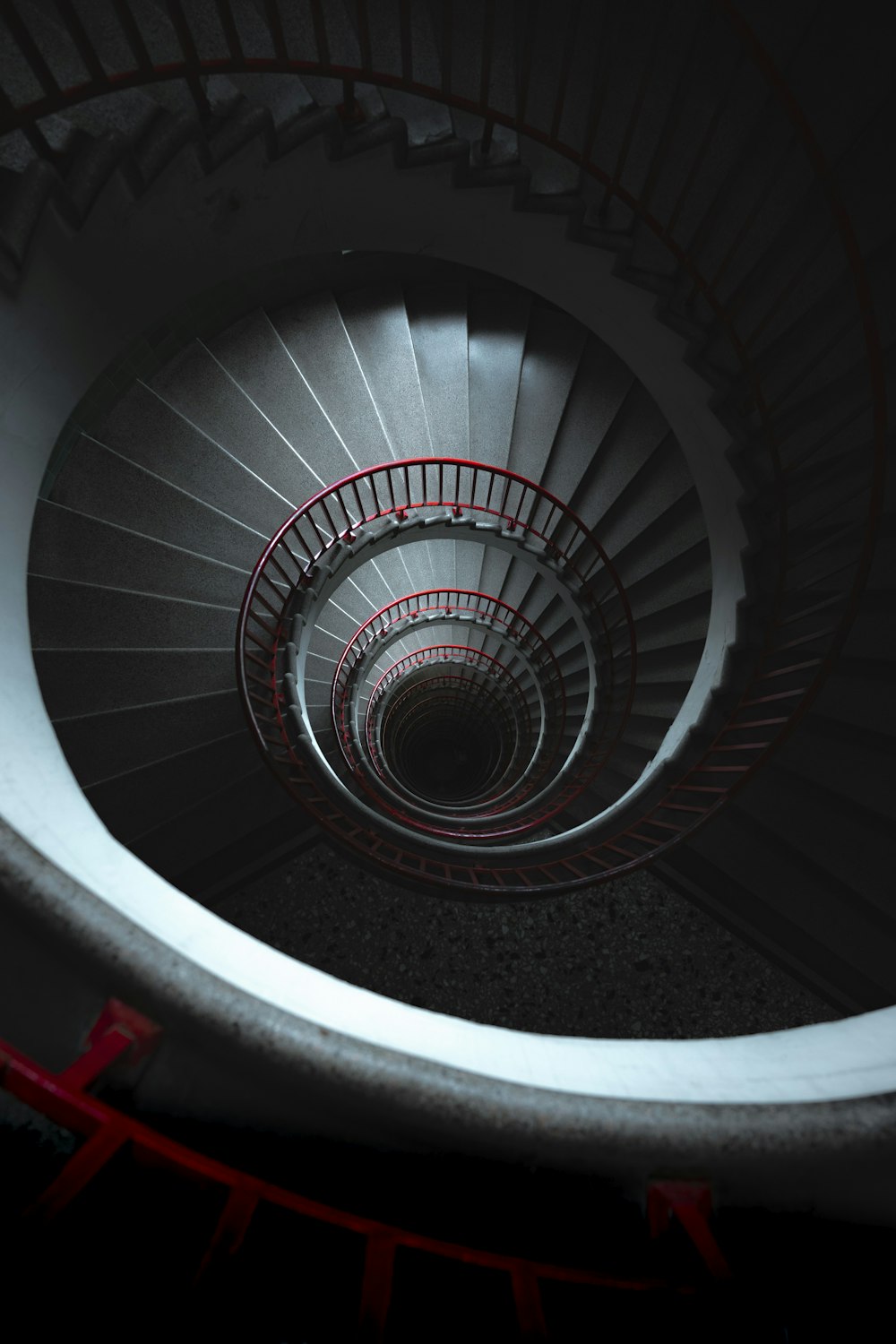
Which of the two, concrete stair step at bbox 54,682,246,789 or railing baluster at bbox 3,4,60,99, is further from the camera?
concrete stair step at bbox 54,682,246,789

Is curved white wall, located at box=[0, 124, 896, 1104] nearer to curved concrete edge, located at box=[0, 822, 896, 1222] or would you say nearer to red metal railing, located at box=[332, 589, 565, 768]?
curved concrete edge, located at box=[0, 822, 896, 1222]

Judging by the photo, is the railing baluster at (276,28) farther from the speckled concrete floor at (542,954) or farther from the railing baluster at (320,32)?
the speckled concrete floor at (542,954)

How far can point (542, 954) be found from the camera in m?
4.54

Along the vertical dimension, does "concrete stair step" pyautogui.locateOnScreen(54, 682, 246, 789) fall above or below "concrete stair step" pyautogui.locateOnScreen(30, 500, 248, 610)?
below

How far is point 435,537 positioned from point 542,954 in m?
3.95

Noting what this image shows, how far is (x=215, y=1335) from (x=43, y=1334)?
11.0 inches

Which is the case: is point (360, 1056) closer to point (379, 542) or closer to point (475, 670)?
point (379, 542)

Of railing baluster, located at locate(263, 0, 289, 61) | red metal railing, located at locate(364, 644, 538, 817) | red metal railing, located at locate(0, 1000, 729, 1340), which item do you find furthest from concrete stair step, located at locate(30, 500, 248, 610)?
red metal railing, located at locate(364, 644, 538, 817)

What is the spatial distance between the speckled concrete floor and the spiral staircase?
0.26 metres

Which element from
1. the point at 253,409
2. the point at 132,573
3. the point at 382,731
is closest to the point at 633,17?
the point at 253,409

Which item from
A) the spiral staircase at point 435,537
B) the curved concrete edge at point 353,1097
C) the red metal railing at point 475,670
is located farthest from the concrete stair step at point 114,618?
the red metal railing at point 475,670

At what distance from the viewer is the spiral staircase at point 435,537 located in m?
1.29

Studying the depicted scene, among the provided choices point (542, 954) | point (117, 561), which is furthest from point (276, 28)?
point (542, 954)

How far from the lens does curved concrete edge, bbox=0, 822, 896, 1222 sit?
4.10 ft
